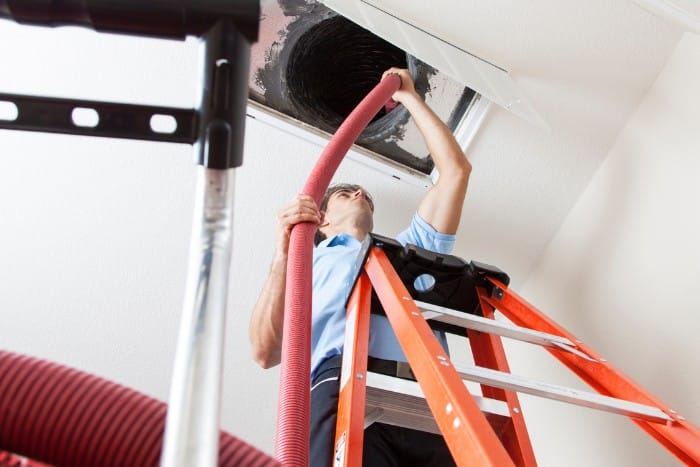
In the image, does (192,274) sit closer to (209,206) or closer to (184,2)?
(209,206)

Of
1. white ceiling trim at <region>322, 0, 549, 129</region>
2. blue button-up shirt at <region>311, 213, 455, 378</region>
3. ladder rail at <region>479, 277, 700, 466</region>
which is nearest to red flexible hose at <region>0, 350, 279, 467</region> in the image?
ladder rail at <region>479, 277, 700, 466</region>

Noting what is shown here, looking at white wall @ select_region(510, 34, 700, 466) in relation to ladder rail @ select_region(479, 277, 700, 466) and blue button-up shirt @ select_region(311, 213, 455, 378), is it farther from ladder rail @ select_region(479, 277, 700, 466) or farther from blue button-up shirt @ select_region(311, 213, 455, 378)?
blue button-up shirt @ select_region(311, 213, 455, 378)

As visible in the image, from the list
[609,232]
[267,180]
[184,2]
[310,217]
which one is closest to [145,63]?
[267,180]

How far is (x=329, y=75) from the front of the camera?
2.51 m

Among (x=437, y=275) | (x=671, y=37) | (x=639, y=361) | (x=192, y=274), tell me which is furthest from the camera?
(x=671, y=37)

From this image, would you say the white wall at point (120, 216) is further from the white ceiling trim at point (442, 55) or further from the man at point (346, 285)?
the white ceiling trim at point (442, 55)

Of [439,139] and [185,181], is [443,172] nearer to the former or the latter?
[439,139]

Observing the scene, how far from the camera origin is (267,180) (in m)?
2.37

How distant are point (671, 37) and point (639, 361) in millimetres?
1007

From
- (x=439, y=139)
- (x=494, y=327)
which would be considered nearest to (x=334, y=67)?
(x=439, y=139)

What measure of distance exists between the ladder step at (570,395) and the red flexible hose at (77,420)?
0.82 m

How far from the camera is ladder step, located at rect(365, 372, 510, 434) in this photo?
4.38ft

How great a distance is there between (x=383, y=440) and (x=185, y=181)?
121 cm

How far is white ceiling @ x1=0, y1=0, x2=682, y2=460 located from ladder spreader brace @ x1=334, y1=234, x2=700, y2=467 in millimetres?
758
